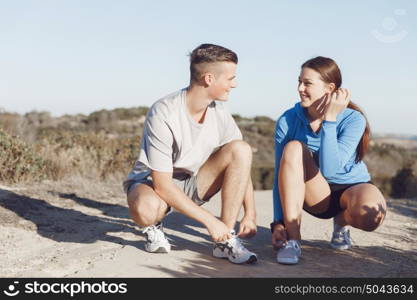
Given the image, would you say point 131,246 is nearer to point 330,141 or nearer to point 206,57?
point 206,57

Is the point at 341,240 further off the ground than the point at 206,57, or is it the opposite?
the point at 206,57

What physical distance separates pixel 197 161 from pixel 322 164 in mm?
899

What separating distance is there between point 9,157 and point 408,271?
16.8ft

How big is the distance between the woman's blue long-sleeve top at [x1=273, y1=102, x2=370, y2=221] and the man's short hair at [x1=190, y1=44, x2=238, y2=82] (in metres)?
0.72

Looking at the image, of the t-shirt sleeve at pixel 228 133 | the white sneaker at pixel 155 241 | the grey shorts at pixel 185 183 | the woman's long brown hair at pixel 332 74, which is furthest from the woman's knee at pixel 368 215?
the white sneaker at pixel 155 241

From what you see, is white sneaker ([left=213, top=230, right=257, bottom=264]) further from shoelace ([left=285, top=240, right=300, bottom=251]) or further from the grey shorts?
the grey shorts

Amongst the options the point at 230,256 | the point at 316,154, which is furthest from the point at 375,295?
the point at 316,154

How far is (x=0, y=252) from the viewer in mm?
4523

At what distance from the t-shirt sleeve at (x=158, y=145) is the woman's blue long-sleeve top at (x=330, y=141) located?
94cm

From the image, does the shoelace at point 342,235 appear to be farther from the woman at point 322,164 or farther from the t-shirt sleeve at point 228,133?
the t-shirt sleeve at point 228,133

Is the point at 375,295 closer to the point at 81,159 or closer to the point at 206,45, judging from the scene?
the point at 206,45

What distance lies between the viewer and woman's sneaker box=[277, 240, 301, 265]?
4.21m

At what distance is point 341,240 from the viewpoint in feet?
15.9

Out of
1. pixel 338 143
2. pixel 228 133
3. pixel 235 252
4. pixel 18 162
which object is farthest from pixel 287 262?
pixel 18 162
